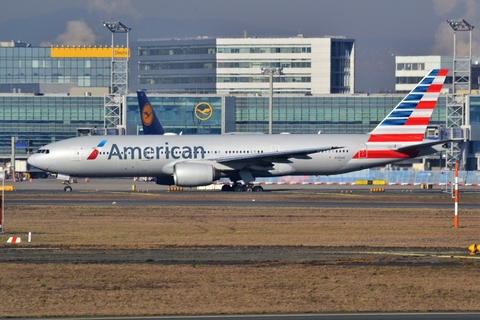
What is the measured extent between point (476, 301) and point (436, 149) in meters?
43.7

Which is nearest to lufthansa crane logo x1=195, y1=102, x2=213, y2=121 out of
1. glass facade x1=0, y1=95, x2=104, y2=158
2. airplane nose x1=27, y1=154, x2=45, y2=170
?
glass facade x1=0, y1=95, x2=104, y2=158

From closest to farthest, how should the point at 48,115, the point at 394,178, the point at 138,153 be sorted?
the point at 138,153 → the point at 394,178 → the point at 48,115

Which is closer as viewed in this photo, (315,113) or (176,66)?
(315,113)

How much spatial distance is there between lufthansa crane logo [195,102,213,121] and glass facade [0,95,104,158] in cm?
1594

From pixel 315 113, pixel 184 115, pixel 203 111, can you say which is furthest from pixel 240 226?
pixel 315 113

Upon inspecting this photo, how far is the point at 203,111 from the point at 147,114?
28245 mm

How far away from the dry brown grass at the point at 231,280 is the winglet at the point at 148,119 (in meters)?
49.8

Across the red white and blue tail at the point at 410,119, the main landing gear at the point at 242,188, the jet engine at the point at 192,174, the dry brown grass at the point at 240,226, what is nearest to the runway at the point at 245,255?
the dry brown grass at the point at 240,226

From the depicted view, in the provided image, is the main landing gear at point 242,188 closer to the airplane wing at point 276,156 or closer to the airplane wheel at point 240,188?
the airplane wheel at point 240,188

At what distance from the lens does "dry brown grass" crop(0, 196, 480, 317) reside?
16.8 metres

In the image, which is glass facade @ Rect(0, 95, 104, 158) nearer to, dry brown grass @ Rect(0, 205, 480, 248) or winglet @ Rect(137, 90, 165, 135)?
winglet @ Rect(137, 90, 165, 135)

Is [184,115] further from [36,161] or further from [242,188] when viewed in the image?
[242,188]

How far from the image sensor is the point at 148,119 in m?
86.9

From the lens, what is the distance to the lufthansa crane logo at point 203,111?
377ft
